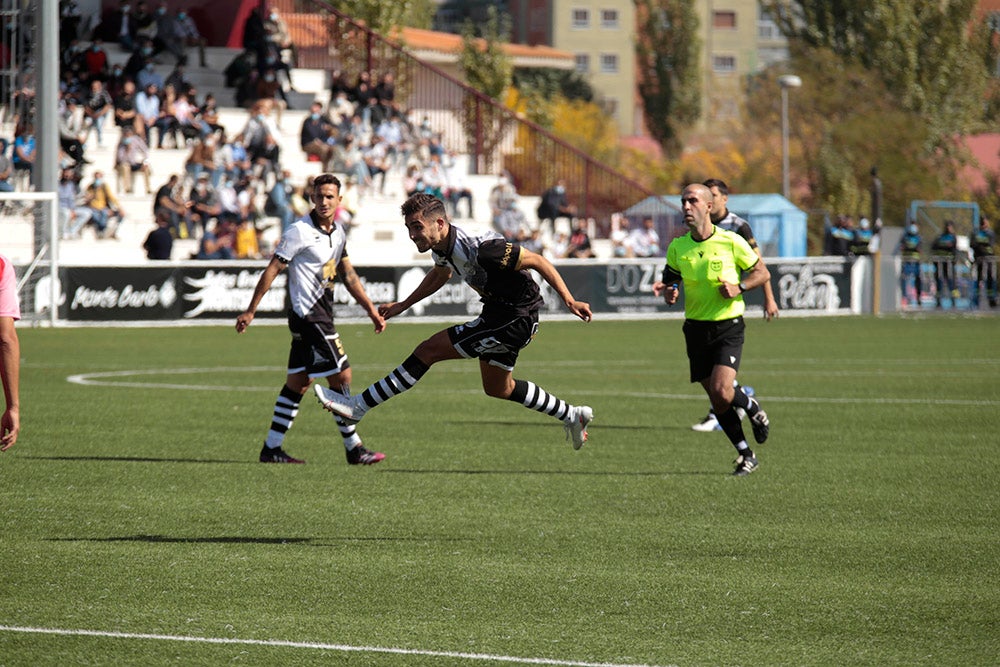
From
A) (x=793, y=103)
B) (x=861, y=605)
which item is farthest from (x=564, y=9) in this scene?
(x=861, y=605)

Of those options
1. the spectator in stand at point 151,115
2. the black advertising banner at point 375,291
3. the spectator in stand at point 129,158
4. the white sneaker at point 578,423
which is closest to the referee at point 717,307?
the white sneaker at point 578,423

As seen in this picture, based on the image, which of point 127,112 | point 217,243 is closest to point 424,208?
point 217,243

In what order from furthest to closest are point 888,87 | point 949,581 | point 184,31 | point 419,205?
point 888,87, point 184,31, point 419,205, point 949,581

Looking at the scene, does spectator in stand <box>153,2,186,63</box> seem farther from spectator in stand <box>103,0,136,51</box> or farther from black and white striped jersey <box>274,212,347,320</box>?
black and white striped jersey <box>274,212,347,320</box>

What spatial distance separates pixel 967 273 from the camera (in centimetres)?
4075

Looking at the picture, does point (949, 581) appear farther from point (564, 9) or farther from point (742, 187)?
point (564, 9)

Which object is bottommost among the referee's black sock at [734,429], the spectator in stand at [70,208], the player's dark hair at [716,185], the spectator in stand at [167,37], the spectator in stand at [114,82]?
the referee's black sock at [734,429]

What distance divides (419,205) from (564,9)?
350ft

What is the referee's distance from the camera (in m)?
11.8

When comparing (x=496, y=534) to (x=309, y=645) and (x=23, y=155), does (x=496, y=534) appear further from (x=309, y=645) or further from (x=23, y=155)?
(x=23, y=155)

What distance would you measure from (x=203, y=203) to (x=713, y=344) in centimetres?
2289

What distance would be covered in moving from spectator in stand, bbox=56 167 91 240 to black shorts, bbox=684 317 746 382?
22.4m

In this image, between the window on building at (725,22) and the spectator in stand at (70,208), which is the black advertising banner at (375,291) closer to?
the spectator in stand at (70,208)

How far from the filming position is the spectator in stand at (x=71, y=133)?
33312 mm
